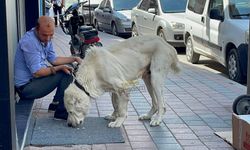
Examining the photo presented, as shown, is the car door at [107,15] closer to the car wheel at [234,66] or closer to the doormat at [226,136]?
the car wheel at [234,66]

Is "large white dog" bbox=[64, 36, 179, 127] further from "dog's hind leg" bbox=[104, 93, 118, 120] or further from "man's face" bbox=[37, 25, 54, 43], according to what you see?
"man's face" bbox=[37, 25, 54, 43]

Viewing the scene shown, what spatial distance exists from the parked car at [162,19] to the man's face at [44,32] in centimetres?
836

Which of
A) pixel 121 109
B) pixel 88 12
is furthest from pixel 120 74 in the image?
pixel 88 12

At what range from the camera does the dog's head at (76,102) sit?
20.8 feet

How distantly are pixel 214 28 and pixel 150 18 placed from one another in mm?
4678

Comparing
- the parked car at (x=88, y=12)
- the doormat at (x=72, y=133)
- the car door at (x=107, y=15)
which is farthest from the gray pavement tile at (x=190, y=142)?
the car door at (x=107, y=15)

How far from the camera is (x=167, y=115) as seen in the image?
739cm

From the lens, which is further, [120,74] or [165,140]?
[120,74]

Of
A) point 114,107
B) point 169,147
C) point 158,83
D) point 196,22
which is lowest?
point 169,147

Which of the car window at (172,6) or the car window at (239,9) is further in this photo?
the car window at (172,6)

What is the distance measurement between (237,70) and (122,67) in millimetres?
4577

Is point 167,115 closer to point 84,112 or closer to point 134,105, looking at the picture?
point 134,105

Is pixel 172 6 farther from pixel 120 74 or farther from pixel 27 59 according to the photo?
pixel 27 59

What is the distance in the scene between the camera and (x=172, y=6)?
16.3 m
